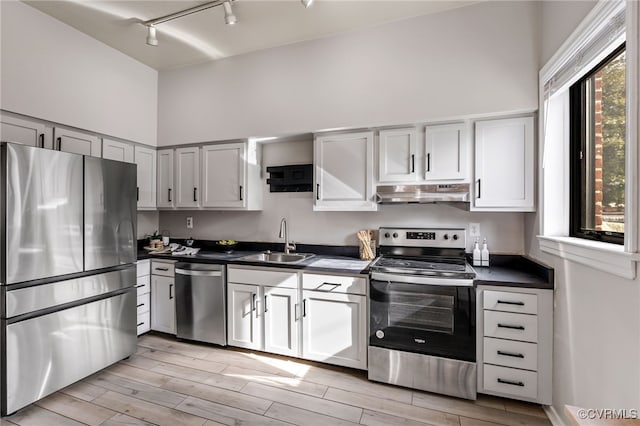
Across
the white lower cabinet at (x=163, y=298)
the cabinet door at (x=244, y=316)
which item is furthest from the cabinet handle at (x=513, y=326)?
the white lower cabinet at (x=163, y=298)

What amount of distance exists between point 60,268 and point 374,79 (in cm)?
285

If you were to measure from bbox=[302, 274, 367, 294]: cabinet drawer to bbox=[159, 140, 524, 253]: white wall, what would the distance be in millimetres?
642

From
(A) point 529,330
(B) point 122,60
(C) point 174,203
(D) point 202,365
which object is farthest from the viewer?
(C) point 174,203

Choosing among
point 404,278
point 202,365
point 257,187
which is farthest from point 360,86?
point 202,365

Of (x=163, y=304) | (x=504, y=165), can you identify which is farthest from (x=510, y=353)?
(x=163, y=304)

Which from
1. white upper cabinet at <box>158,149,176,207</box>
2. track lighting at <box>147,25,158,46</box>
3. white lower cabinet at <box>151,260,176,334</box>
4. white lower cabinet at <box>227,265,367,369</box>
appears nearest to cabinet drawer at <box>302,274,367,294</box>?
white lower cabinet at <box>227,265,367,369</box>

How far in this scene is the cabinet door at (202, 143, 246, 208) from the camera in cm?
309

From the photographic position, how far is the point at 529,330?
6.45 feet

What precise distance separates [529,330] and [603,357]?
2.01ft

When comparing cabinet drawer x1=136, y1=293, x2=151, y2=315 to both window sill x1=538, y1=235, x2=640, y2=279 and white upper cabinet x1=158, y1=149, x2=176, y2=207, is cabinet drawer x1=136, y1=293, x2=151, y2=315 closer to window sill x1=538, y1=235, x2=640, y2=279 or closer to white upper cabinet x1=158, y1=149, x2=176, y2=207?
white upper cabinet x1=158, y1=149, x2=176, y2=207

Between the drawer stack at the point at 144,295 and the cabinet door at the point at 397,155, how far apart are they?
2.57 metres

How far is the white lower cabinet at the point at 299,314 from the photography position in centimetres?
236

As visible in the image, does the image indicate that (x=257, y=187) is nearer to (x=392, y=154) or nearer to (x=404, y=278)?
(x=392, y=154)

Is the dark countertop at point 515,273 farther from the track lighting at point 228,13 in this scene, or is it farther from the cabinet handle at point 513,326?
the track lighting at point 228,13
